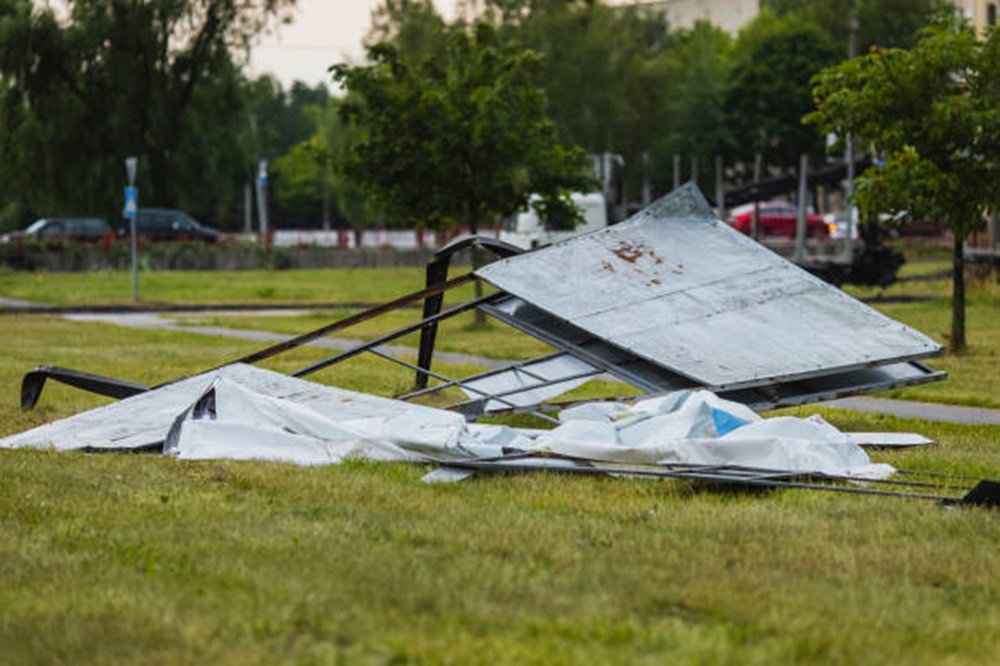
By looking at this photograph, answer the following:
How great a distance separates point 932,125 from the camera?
19.7 meters

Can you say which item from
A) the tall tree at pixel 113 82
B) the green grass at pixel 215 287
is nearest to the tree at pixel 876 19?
the tall tree at pixel 113 82

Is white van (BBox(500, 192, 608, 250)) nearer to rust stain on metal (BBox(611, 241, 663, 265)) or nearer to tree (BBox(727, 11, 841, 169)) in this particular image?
tree (BBox(727, 11, 841, 169))

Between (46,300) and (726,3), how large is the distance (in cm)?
10297

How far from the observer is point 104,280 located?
45625 millimetres

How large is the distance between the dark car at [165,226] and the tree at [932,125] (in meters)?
41.9

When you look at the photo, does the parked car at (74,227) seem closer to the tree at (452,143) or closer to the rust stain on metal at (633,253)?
the tree at (452,143)

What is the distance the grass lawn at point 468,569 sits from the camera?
5.08 metres

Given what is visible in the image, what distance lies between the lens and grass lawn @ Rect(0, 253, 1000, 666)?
5.08 meters

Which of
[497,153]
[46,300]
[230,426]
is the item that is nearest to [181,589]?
[230,426]

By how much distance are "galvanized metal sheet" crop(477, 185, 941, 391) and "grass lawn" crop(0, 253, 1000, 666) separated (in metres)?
1.39

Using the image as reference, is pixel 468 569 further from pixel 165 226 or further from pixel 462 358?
pixel 165 226

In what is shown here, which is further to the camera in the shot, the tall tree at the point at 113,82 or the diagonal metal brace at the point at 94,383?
the tall tree at the point at 113,82

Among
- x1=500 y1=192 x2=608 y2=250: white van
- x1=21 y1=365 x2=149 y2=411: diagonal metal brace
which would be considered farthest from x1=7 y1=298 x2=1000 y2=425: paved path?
x1=500 y1=192 x2=608 y2=250: white van

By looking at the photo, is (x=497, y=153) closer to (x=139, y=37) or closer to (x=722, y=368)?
(x=722, y=368)
